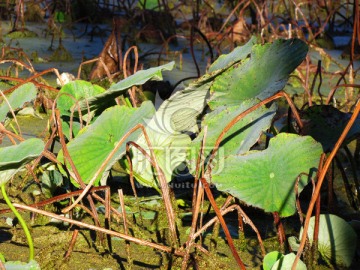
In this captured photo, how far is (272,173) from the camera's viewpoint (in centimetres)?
128

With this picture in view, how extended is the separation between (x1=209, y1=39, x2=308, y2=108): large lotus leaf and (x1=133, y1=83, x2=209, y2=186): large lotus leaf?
6 centimetres

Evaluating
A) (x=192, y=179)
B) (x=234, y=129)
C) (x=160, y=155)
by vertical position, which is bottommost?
(x=192, y=179)

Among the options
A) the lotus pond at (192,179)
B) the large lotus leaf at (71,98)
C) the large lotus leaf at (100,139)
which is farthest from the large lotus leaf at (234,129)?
the large lotus leaf at (71,98)

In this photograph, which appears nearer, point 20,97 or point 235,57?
point 20,97

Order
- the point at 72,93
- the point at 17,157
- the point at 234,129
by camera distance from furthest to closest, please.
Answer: the point at 72,93
the point at 234,129
the point at 17,157

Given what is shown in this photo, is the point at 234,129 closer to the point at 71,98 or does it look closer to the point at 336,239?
the point at 336,239

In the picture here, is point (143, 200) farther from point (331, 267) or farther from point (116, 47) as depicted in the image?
point (116, 47)

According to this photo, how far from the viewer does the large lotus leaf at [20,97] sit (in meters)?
1.50

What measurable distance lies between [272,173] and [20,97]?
1.89 feet

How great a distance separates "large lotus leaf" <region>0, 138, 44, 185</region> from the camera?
1087 millimetres

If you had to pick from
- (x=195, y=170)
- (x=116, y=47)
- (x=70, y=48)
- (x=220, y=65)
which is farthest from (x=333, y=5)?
(x=195, y=170)

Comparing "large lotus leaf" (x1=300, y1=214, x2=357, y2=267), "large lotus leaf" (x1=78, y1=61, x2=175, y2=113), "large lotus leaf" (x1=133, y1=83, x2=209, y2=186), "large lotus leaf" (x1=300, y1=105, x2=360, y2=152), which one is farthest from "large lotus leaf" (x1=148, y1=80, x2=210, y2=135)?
"large lotus leaf" (x1=300, y1=214, x2=357, y2=267)

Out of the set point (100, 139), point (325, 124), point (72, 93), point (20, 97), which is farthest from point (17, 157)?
point (325, 124)

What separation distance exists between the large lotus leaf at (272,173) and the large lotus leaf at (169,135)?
30 cm
